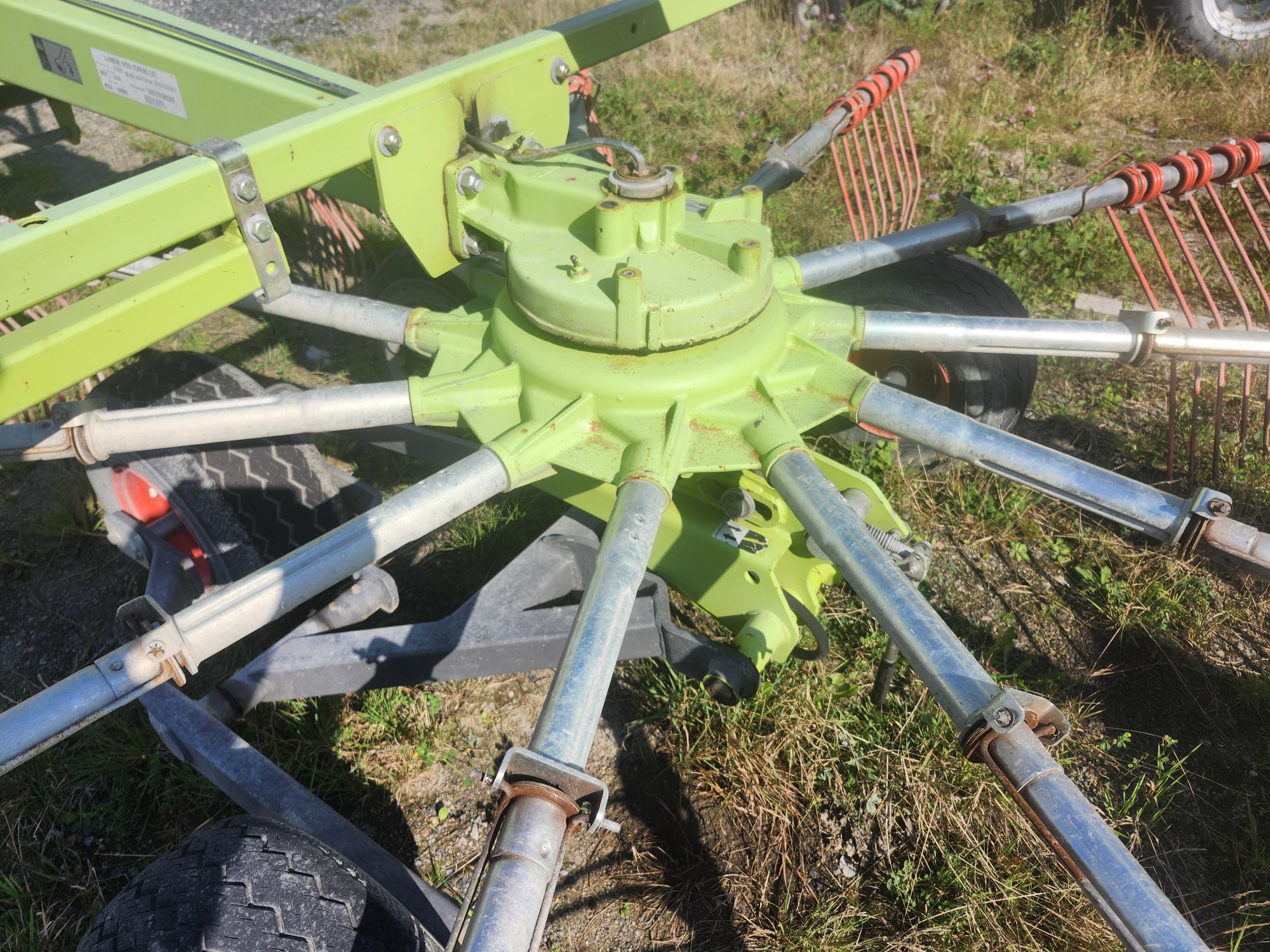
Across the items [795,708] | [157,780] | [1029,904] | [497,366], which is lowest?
[157,780]

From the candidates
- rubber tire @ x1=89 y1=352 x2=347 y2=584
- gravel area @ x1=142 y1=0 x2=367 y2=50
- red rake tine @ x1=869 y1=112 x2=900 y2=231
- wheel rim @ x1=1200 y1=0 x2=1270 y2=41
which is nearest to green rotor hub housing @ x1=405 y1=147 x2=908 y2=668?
rubber tire @ x1=89 y1=352 x2=347 y2=584

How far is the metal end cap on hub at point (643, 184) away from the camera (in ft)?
7.64

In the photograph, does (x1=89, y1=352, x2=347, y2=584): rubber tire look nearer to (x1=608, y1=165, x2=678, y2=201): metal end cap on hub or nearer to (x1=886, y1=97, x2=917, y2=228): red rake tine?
(x1=608, y1=165, x2=678, y2=201): metal end cap on hub

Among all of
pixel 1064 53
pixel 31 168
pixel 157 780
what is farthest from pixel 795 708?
pixel 31 168

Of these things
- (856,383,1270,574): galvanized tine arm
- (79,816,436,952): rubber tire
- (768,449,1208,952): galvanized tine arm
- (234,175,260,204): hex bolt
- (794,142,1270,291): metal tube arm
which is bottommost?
(79,816,436,952): rubber tire

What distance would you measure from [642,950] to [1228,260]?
15.7ft

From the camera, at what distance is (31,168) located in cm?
638

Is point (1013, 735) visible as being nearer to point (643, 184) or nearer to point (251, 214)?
point (643, 184)

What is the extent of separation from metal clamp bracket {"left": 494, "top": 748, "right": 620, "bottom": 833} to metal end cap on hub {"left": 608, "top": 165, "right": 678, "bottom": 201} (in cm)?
150

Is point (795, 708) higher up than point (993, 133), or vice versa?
point (993, 133)

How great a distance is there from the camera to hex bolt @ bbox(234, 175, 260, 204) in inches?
81.0

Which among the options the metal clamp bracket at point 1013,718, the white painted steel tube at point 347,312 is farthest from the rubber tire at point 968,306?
the metal clamp bracket at point 1013,718

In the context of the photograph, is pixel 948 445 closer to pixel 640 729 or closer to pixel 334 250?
pixel 640 729

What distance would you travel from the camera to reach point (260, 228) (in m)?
2.17
